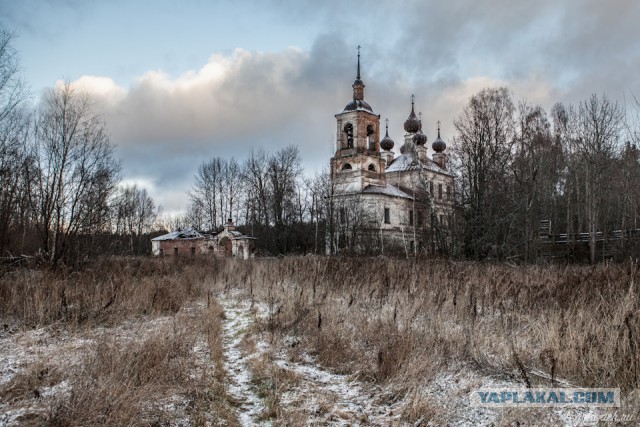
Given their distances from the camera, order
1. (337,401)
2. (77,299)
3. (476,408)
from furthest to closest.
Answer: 1. (77,299)
2. (337,401)
3. (476,408)

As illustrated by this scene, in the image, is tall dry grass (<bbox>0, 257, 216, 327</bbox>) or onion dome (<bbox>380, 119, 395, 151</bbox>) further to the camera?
onion dome (<bbox>380, 119, 395, 151</bbox>)

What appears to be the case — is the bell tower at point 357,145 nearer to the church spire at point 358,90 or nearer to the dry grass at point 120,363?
the church spire at point 358,90

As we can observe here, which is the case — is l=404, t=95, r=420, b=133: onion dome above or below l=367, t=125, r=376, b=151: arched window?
above

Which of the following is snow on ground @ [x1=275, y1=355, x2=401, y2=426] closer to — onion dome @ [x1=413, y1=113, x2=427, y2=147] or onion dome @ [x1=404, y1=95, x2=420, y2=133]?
onion dome @ [x1=413, y1=113, x2=427, y2=147]

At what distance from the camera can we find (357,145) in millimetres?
39906

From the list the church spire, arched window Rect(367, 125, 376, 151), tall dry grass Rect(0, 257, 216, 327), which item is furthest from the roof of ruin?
tall dry grass Rect(0, 257, 216, 327)

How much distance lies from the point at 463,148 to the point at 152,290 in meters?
17.7

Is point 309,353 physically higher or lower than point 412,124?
lower

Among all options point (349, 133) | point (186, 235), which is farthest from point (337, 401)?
point (186, 235)

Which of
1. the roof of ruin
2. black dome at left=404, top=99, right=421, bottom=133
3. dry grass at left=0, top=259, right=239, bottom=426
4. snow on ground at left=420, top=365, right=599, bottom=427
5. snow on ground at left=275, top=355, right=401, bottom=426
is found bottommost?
snow on ground at left=275, top=355, right=401, bottom=426

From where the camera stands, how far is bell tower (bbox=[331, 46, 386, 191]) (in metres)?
39.6

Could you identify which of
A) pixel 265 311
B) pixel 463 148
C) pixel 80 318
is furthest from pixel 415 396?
pixel 463 148

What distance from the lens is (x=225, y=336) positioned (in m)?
5.98

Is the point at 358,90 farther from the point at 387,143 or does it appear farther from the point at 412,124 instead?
the point at 387,143
